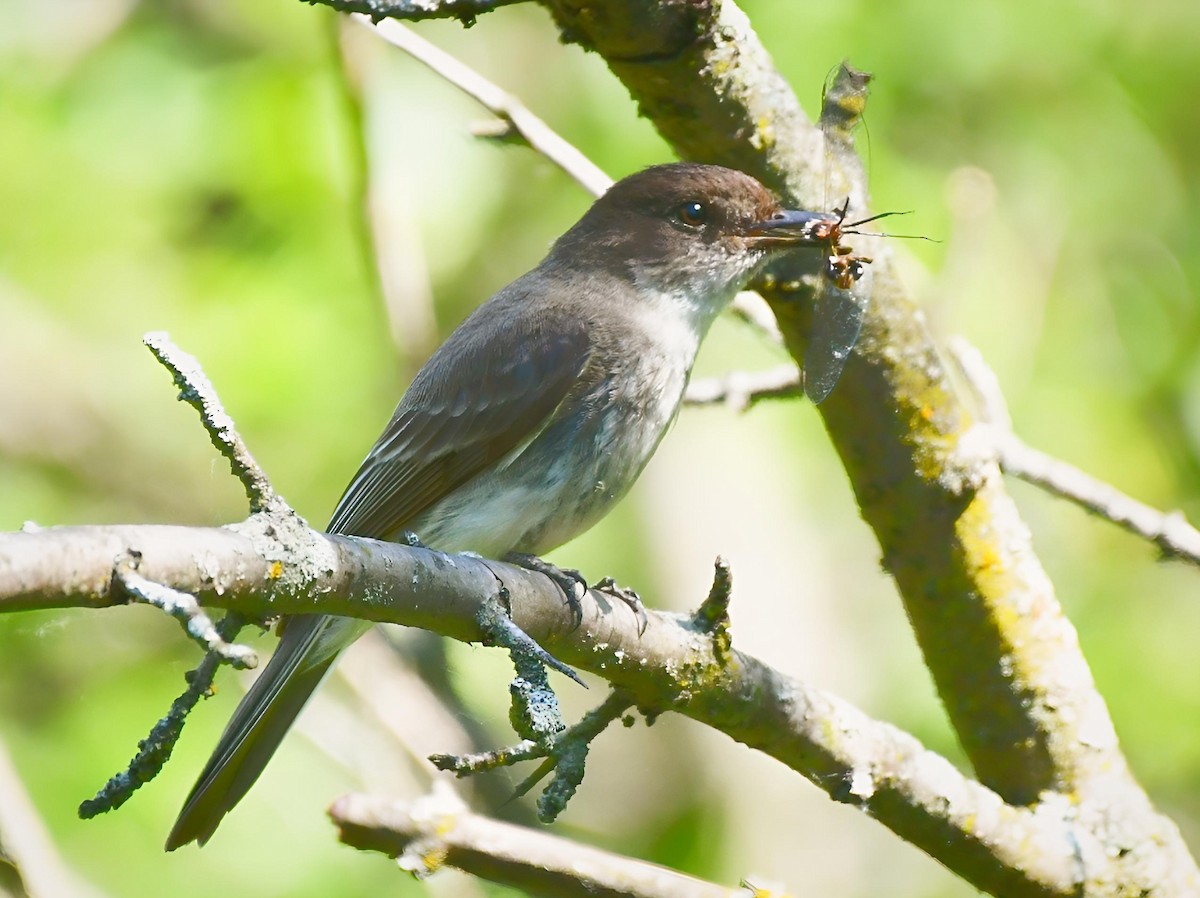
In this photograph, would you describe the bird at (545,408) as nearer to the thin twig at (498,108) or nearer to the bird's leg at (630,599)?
the thin twig at (498,108)

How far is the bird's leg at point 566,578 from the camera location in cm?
268

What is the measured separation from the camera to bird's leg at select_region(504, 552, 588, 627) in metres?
2.68

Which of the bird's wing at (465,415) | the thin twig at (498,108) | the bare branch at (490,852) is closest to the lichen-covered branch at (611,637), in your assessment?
the bare branch at (490,852)

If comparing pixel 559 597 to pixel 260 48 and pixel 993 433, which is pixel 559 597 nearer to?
pixel 993 433

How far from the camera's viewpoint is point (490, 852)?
8.30 ft

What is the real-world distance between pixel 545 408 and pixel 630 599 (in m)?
0.82

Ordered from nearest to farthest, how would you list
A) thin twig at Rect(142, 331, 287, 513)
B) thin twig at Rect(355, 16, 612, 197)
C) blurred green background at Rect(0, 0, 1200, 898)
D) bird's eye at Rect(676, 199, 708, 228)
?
thin twig at Rect(142, 331, 287, 513) < thin twig at Rect(355, 16, 612, 197) < bird's eye at Rect(676, 199, 708, 228) < blurred green background at Rect(0, 0, 1200, 898)

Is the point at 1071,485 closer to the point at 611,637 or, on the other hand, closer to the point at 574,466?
the point at 574,466

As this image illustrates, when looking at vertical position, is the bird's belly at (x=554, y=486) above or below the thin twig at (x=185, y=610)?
above

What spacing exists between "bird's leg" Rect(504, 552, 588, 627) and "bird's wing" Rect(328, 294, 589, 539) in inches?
11.7

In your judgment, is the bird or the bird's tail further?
the bird

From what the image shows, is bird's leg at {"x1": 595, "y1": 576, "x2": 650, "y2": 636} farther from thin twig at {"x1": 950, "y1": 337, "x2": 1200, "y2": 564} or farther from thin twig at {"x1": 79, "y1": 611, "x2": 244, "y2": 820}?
thin twig at {"x1": 79, "y1": 611, "x2": 244, "y2": 820}

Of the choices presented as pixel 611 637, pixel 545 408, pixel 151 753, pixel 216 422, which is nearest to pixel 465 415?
pixel 545 408

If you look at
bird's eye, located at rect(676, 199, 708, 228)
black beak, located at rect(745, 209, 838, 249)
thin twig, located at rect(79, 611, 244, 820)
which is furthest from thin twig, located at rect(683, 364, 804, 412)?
thin twig, located at rect(79, 611, 244, 820)
